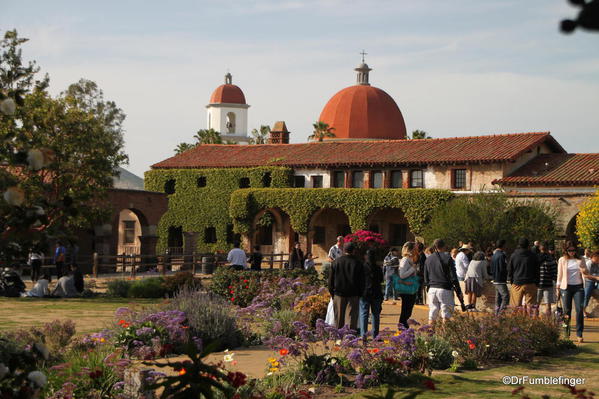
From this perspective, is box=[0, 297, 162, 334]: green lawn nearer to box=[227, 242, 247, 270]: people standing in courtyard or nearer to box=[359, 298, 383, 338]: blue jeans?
box=[227, 242, 247, 270]: people standing in courtyard

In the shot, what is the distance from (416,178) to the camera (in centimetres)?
4569

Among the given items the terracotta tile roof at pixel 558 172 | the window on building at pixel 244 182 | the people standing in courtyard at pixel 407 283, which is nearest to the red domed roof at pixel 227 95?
the window on building at pixel 244 182

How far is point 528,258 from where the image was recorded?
14.6 metres

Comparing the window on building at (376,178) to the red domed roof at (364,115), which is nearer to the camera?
the window on building at (376,178)

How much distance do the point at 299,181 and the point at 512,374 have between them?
3993cm

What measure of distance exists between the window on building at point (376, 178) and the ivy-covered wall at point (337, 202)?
5.11 ft

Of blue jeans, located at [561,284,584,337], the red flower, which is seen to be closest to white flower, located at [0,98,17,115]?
the red flower

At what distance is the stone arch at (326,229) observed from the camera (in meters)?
49.8

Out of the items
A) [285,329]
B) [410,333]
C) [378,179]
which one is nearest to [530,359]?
[410,333]

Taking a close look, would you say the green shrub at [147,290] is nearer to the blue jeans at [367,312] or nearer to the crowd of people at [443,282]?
the crowd of people at [443,282]

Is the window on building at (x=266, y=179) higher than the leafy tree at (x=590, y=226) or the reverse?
higher

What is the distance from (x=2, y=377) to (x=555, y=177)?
3826 centimetres

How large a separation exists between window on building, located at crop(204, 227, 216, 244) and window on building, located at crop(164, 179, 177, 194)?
3.74 metres

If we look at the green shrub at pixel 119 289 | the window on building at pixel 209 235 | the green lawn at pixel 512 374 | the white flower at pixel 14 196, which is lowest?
the green lawn at pixel 512 374
